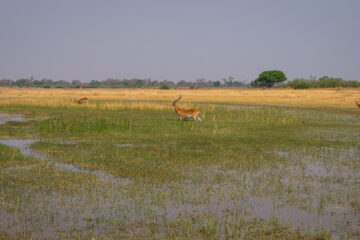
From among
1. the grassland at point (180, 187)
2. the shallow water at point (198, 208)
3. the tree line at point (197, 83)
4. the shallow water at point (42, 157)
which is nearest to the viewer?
the grassland at point (180, 187)

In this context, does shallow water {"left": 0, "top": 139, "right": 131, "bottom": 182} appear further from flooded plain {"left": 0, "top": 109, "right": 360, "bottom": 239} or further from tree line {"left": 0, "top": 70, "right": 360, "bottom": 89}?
tree line {"left": 0, "top": 70, "right": 360, "bottom": 89}

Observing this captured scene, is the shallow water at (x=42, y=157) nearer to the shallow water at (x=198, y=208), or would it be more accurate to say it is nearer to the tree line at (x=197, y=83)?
the shallow water at (x=198, y=208)

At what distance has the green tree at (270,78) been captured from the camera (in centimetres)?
8356

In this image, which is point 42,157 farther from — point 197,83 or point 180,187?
point 197,83

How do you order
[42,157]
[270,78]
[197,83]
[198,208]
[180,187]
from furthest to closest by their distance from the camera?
[197,83] < [270,78] < [42,157] < [180,187] < [198,208]

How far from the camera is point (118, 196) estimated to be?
735 centimetres

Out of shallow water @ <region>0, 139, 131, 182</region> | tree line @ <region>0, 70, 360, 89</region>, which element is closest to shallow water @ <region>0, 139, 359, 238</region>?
shallow water @ <region>0, 139, 131, 182</region>

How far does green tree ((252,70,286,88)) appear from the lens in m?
83.6

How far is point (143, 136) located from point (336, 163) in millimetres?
7534

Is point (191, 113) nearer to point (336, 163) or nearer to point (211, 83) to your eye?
point (336, 163)

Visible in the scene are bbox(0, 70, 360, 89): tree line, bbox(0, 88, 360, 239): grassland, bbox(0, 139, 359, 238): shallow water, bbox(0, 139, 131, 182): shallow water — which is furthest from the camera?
bbox(0, 70, 360, 89): tree line

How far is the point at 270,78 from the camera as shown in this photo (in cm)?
8338

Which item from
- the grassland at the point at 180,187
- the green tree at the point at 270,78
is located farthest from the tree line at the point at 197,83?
the grassland at the point at 180,187

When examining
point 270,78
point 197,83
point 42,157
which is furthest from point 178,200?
point 197,83
